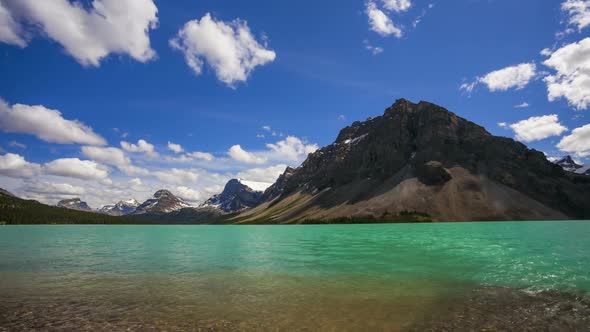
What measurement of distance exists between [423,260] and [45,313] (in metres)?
34.6

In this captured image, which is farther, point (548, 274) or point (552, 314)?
point (548, 274)

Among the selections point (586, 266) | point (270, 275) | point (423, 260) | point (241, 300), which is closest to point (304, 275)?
point (270, 275)

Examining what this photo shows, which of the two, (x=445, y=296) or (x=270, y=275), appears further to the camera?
(x=270, y=275)

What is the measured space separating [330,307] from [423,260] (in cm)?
2398

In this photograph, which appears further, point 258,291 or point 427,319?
point 258,291

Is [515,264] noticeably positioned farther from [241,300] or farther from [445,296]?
[241,300]

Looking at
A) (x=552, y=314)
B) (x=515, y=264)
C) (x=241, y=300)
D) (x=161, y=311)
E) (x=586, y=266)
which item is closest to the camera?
(x=552, y=314)

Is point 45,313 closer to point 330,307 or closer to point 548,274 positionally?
point 330,307

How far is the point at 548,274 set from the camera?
2700cm

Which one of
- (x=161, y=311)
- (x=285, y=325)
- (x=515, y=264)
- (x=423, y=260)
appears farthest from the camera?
(x=423, y=260)

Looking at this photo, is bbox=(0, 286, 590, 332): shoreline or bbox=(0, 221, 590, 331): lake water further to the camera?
bbox=(0, 221, 590, 331): lake water

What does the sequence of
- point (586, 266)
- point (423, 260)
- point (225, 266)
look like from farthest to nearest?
point (423, 260), point (225, 266), point (586, 266)

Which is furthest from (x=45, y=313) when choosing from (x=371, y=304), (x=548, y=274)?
(x=548, y=274)

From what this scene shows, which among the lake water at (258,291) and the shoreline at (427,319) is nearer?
the shoreline at (427,319)
